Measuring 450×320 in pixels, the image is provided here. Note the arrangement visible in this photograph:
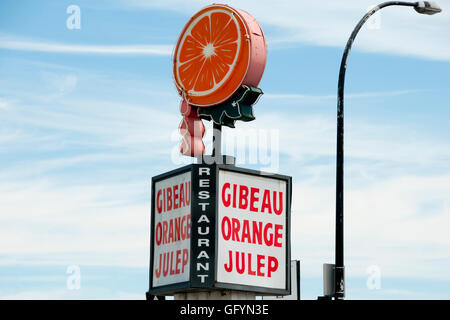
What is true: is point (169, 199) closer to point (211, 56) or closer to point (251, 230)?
point (251, 230)

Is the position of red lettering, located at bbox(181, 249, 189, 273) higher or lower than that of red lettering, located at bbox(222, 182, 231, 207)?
lower

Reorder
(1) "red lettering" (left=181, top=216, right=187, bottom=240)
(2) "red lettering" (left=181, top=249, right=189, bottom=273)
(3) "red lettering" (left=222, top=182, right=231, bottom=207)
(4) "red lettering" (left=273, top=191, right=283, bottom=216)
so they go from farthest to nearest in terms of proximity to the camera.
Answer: (4) "red lettering" (left=273, top=191, right=283, bottom=216) < (1) "red lettering" (left=181, top=216, right=187, bottom=240) < (3) "red lettering" (left=222, top=182, right=231, bottom=207) < (2) "red lettering" (left=181, top=249, right=189, bottom=273)

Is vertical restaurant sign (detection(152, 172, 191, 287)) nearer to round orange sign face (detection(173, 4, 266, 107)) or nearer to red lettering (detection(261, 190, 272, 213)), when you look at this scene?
red lettering (detection(261, 190, 272, 213))

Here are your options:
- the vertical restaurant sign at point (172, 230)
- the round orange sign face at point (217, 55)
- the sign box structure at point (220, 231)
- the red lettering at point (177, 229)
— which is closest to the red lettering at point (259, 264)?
the sign box structure at point (220, 231)

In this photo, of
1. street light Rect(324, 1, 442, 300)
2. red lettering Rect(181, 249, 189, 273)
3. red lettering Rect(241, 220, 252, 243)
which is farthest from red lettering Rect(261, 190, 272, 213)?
red lettering Rect(181, 249, 189, 273)

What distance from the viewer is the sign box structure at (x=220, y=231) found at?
82.7 ft

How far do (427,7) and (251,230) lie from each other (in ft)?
26.6

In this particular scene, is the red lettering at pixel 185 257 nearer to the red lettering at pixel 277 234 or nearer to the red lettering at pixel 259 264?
the red lettering at pixel 259 264

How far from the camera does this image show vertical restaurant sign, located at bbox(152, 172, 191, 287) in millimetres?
25578

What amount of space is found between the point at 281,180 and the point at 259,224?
4.38ft

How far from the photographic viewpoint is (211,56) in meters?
27.0
